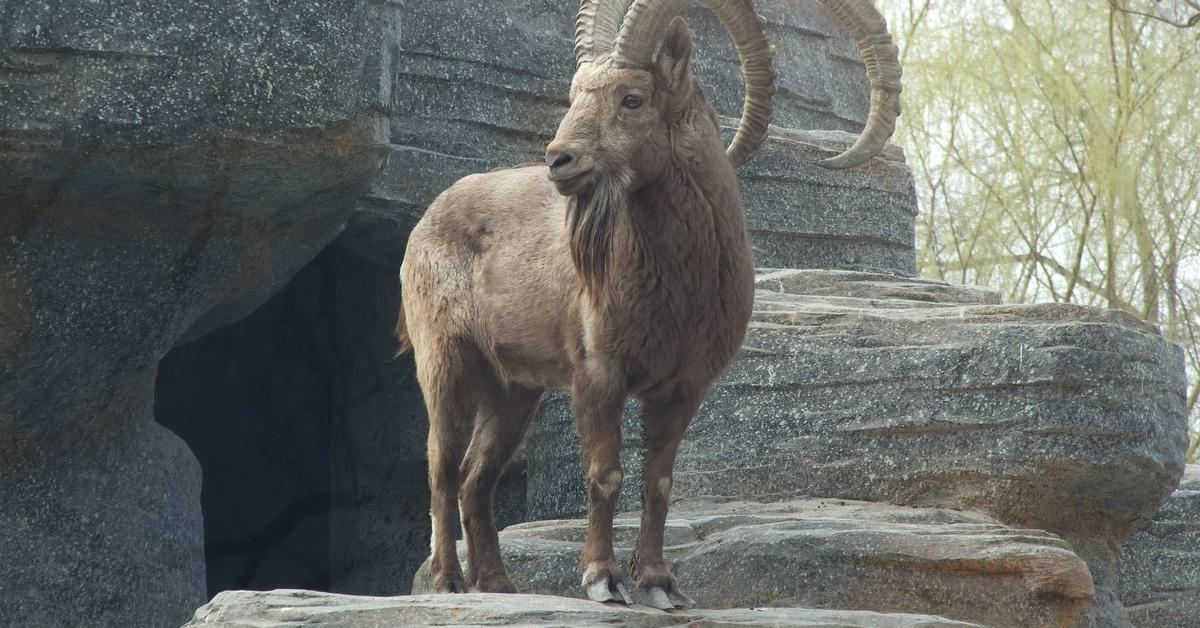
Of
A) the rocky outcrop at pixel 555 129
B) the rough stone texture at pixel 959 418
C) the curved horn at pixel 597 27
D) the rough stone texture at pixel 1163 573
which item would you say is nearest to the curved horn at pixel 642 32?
the curved horn at pixel 597 27

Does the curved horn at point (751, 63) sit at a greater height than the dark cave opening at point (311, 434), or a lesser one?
greater

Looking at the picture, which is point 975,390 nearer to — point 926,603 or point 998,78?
point 926,603

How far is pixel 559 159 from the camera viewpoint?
499 centimetres

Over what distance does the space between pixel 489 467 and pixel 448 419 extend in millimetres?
226

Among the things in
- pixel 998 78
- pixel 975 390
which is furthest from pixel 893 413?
pixel 998 78

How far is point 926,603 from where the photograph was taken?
233 inches

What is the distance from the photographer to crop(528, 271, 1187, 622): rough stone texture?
6.63 metres

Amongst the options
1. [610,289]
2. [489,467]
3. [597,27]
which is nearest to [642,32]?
[597,27]

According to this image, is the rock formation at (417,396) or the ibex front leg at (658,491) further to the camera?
the rock formation at (417,396)

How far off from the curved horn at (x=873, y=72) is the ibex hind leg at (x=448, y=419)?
5.33 ft

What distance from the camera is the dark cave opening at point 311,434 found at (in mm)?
8867

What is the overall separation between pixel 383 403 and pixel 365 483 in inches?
19.5

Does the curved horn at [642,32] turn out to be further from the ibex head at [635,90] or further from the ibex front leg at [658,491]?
the ibex front leg at [658,491]

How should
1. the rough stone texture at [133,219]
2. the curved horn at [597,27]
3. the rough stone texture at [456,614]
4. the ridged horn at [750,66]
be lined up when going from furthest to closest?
the rough stone texture at [133,219] → the ridged horn at [750,66] → the curved horn at [597,27] → the rough stone texture at [456,614]
